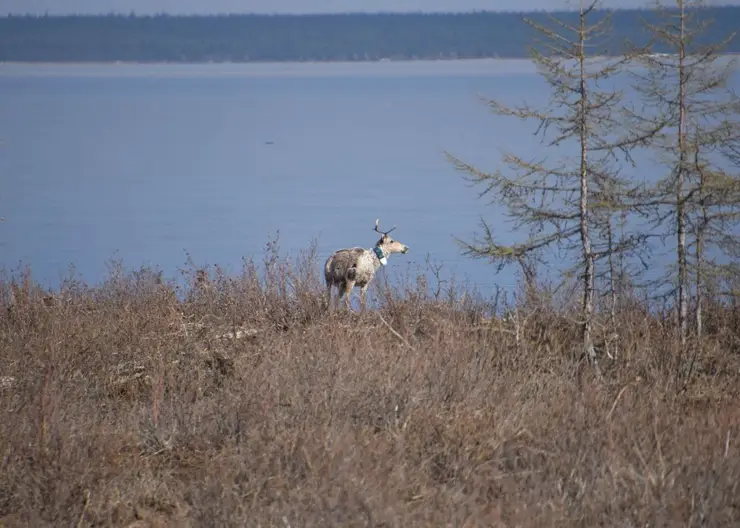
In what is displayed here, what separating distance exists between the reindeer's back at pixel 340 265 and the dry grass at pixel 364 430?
181 centimetres

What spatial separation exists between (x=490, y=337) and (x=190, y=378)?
2.73 m

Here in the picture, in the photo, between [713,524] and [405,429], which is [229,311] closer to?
[405,429]

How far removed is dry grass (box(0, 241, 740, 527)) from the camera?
668 centimetres

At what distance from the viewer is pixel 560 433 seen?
7.64 meters

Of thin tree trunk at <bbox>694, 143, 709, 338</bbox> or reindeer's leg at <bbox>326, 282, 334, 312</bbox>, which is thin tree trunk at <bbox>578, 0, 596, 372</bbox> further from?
reindeer's leg at <bbox>326, 282, 334, 312</bbox>

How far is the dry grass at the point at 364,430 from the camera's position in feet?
21.9

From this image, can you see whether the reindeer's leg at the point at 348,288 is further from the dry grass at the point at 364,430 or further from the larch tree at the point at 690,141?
the larch tree at the point at 690,141

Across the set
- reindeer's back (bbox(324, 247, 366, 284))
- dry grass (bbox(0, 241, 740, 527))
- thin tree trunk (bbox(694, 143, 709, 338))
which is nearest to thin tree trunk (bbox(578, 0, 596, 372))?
dry grass (bbox(0, 241, 740, 527))

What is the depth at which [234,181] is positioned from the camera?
246 ft

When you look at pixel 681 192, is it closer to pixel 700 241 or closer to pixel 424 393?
pixel 700 241

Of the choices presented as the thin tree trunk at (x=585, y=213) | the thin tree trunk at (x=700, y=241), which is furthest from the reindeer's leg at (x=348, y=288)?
the thin tree trunk at (x=700, y=241)

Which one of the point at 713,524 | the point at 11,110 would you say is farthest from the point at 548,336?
the point at 11,110

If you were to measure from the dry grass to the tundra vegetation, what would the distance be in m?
0.02

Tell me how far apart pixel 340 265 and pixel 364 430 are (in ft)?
19.1
